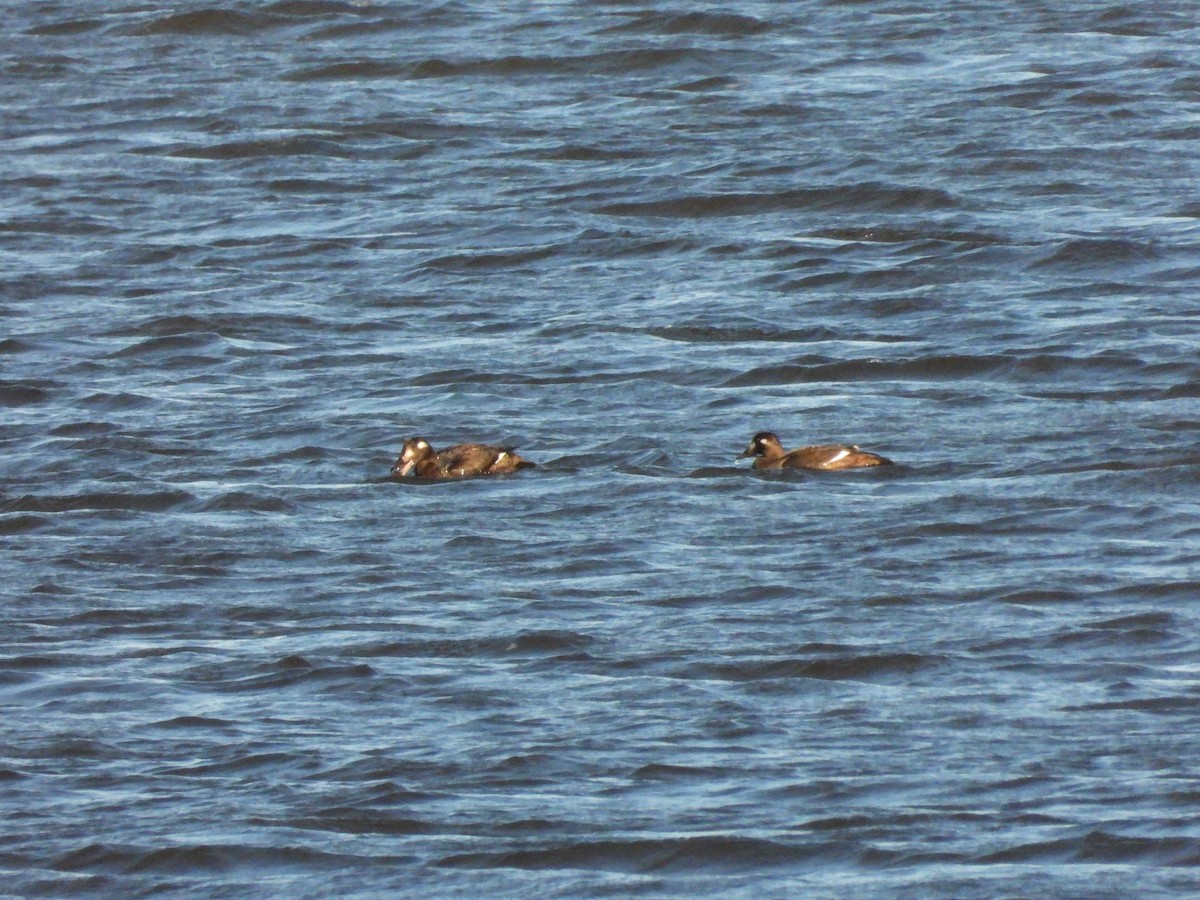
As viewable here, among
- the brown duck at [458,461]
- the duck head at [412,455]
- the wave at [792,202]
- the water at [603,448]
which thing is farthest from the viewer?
the wave at [792,202]

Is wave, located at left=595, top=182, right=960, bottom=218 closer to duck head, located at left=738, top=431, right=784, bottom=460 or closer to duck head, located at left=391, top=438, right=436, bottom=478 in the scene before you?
duck head, located at left=738, top=431, right=784, bottom=460

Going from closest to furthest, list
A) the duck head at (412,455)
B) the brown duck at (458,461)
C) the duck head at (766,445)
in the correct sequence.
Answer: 1. the duck head at (766,445)
2. the brown duck at (458,461)
3. the duck head at (412,455)

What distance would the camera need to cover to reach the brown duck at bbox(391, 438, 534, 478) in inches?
526

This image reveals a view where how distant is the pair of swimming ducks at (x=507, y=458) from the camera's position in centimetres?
1308

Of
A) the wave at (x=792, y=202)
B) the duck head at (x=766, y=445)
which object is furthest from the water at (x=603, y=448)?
the duck head at (x=766, y=445)

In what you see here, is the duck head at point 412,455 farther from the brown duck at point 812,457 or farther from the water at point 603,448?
the brown duck at point 812,457

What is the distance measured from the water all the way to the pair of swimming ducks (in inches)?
4.9

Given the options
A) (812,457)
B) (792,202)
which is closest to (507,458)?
(812,457)

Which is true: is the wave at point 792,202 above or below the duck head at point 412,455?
below

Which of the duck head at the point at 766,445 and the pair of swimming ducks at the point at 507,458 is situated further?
the duck head at the point at 766,445

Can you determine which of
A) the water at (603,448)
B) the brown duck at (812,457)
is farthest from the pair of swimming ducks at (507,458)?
the water at (603,448)

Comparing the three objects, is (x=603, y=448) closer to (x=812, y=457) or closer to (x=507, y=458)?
(x=507, y=458)

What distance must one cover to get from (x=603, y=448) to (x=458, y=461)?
0.85 metres

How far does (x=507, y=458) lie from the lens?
1343cm
